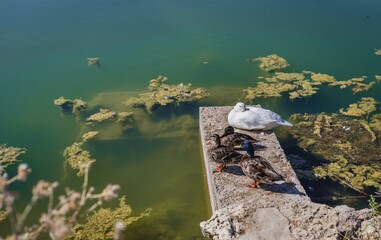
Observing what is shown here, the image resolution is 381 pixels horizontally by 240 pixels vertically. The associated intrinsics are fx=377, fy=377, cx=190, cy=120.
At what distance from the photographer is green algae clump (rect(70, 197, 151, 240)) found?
445 centimetres

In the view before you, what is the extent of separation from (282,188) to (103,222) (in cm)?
221

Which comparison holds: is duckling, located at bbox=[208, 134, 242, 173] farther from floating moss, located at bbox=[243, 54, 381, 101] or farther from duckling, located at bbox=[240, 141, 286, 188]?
floating moss, located at bbox=[243, 54, 381, 101]

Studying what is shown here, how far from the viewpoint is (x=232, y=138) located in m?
5.02

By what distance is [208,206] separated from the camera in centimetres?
501

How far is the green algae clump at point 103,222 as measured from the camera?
4446 mm

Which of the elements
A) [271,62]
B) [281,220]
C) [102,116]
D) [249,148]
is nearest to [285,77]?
[271,62]

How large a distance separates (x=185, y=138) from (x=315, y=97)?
9.42 ft

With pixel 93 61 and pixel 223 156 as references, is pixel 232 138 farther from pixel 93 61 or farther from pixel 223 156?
pixel 93 61

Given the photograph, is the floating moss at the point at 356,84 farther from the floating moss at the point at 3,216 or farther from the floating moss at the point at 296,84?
the floating moss at the point at 3,216

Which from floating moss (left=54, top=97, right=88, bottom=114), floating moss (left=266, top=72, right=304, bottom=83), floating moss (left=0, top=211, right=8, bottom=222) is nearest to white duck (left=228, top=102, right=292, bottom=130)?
floating moss (left=266, top=72, right=304, bottom=83)

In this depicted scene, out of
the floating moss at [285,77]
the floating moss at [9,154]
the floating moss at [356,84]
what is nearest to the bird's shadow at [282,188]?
the floating moss at [285,77]

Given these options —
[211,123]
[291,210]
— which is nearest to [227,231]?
[291,210]

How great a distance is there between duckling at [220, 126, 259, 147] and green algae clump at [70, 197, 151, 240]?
4.50ft

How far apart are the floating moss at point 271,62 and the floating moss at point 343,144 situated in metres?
1.80
